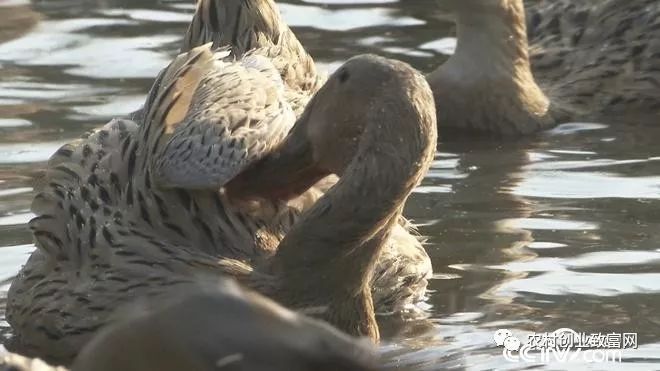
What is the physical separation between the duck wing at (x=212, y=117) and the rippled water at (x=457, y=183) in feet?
3.10

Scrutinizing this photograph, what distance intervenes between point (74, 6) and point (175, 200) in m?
6.54

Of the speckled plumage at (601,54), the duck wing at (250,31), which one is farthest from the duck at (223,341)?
the speckled plumage at (601,54)

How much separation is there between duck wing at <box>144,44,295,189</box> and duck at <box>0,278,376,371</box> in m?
3.64

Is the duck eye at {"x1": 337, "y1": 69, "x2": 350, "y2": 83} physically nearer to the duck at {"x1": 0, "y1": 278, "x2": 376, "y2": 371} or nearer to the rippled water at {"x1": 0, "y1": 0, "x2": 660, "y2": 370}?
the rippled water at {"x1": 0, "y1": 0, "x2": 660, "y2": 370}

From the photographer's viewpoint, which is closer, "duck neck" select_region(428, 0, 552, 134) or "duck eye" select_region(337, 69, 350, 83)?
"duck eye" select_region(337, 69, 350, 83)

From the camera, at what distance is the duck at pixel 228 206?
23.5 feet

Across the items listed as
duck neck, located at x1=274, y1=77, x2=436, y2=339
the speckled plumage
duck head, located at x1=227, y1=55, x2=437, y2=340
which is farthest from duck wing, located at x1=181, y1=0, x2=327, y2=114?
the speckled plumage

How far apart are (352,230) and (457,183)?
2821 mm

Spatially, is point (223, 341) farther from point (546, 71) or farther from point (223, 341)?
point (546, 71)

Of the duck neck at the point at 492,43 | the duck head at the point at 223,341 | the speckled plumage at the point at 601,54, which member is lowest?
the speckled plumage at the point at 601,54

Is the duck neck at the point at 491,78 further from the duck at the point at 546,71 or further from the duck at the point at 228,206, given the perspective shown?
the duck at the point at 228,206

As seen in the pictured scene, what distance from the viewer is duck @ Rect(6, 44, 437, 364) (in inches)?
282

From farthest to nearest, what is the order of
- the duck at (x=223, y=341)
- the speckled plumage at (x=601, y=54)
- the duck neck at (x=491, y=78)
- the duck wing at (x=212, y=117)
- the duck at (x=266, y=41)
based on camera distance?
the speckled plumage at (x=601, y=54) → the duck neck at (x=491, y=78) → the duck at (x=266, y=41) → the duck wing at (x=212, y=117) → the duck at (x=223, y=341)

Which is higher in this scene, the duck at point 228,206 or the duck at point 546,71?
the duck at point 228,206
